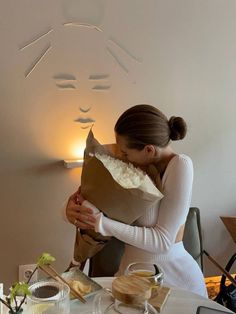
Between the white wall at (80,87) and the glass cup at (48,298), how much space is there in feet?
3.30

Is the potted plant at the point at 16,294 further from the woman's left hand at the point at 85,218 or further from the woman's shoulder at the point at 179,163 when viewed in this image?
the woman's shoulder at the point at 179,163

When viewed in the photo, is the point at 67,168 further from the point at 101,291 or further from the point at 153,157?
the point at 101,291

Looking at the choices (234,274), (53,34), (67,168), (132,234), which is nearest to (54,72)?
(53,34)

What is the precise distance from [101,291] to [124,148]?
22.4 inches

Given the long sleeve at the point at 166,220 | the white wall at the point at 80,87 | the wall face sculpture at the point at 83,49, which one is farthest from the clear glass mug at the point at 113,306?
the wall face sculpture at the point at 83,49

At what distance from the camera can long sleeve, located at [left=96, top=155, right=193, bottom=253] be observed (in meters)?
1.61

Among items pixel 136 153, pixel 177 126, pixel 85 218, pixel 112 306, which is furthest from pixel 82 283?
pixel 177 126

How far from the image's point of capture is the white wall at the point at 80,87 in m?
2.03

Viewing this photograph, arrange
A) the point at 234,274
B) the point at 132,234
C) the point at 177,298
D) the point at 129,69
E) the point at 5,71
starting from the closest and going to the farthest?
the point at 177,298
the point at 132,234
the point at 5,71
the point at 129,69
the point at 234,274

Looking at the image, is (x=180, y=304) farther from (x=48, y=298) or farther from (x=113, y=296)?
(x=48, y=298)

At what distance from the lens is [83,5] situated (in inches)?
80.2

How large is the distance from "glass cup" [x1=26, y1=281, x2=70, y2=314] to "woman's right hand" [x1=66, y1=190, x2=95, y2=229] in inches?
15.7

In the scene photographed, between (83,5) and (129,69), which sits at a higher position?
(83,5)

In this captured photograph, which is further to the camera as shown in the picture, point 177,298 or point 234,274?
point 234,274
